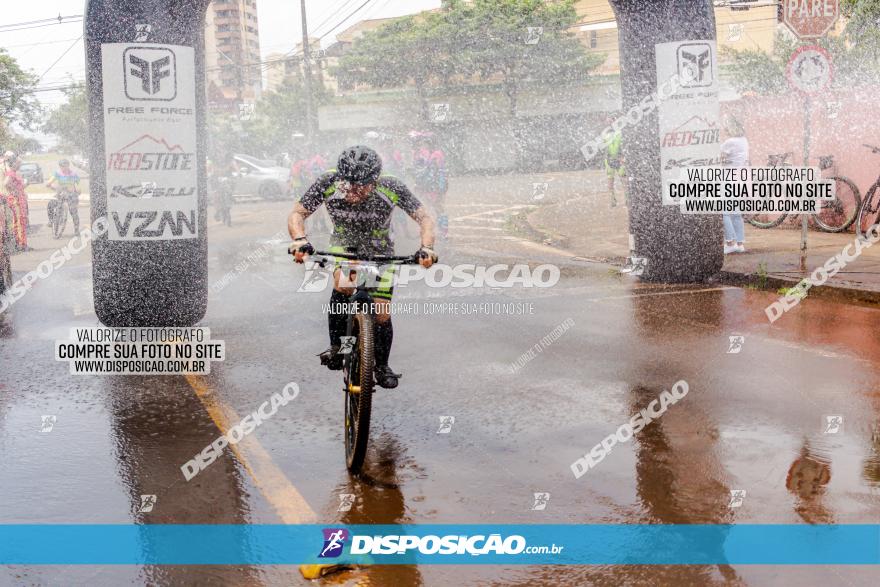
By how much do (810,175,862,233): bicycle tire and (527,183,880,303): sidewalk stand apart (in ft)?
0.50

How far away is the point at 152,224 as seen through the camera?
913 centimetres

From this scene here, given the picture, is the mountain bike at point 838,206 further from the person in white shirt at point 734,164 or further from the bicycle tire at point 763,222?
the person in white shirt at point 734,164

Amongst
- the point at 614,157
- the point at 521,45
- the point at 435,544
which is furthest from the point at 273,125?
the point at 435,544

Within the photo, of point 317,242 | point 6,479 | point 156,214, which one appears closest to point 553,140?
point 317,242

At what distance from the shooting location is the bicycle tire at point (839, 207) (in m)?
15.3

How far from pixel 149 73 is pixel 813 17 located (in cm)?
765

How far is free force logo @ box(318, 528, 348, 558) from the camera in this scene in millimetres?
4289

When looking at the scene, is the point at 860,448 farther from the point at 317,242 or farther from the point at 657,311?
the point at 317,242

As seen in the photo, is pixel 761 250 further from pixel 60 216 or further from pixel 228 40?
pixel 228 40

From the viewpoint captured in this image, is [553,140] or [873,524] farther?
[553,140]

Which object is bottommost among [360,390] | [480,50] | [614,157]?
[360,390]

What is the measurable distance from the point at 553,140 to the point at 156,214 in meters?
44.3

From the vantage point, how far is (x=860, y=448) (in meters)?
5.70

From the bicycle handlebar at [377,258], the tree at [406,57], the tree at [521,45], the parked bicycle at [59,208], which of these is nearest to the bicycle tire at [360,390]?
the bicycle handlebar at [377,258]
